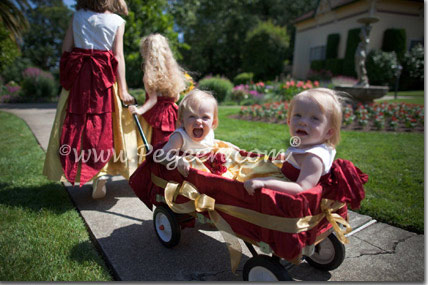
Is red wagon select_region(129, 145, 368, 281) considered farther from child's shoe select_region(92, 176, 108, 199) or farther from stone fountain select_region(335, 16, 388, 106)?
stone fountain select_region(335, 16, 388, 106)

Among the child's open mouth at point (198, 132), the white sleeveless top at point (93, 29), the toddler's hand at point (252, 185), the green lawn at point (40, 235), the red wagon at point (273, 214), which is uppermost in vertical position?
the white sleeveless top at point (93, 29)

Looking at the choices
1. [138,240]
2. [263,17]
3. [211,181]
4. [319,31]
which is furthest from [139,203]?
[263,17]

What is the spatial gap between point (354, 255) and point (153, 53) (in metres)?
2.49

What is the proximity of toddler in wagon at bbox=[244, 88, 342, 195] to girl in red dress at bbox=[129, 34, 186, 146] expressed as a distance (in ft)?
5.07

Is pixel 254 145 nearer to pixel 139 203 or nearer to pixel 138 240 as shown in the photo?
pixel 139 203

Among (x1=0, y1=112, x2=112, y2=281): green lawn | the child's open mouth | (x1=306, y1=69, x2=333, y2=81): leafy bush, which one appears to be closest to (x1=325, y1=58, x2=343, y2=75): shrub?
(x1=306, y1=69, x2=333, y2=81): leafy bush

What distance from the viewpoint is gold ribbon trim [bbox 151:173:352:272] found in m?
1.44

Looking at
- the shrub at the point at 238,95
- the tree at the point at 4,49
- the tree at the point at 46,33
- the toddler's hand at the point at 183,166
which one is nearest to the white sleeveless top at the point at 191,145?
the toddler's hand at the point at 183,166

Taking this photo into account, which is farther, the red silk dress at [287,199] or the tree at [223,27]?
the tree at [223,27]

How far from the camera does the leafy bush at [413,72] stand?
8.06 metres

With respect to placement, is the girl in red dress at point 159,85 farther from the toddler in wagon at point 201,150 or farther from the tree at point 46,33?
the tree at point 46,33

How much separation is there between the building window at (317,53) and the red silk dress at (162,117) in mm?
19088

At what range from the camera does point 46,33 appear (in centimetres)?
3180

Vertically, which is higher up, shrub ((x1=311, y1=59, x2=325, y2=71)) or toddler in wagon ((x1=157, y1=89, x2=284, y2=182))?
shrub ((x1=311, y1=59, x2=325, y2=71))
